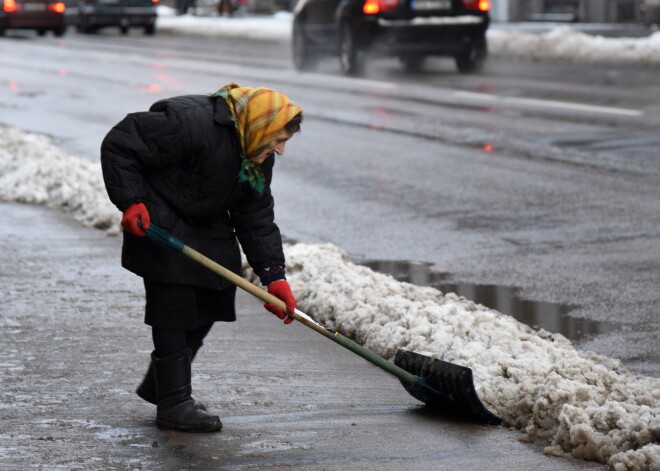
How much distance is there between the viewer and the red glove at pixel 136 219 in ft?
13.2

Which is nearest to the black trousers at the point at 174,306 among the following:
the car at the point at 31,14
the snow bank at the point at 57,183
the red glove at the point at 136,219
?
the red glove at the point at 136,219

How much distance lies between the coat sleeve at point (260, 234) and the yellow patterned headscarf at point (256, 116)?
16 cm

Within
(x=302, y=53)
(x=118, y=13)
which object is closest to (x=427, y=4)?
(x=302, y=53)

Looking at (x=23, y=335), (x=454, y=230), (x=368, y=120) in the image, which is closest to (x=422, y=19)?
(x=368, y=120)

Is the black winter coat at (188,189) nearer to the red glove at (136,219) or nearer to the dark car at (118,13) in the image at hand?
the red glove at (136,219)

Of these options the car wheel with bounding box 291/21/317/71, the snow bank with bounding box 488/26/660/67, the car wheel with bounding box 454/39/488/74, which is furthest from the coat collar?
the snow bank with bounding box 488/26/660/67

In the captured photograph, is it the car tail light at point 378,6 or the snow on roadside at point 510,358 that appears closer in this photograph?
the snow on roadside at point 510,358

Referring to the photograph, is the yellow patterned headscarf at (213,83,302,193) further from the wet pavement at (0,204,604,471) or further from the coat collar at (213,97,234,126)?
the wet pavement at (0,204,604,471)

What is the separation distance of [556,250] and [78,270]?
8.91 ft

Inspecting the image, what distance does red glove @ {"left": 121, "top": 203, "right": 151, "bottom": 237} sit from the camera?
4031 millimetres

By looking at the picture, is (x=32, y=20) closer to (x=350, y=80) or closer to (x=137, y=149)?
(x=350, y=80)

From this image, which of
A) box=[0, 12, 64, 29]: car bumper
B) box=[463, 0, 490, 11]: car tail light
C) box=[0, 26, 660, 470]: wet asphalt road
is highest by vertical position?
box=[463, 0, 490, 11]: car tail light

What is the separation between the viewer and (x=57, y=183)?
9.16m

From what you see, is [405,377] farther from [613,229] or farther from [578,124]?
[578,124]
